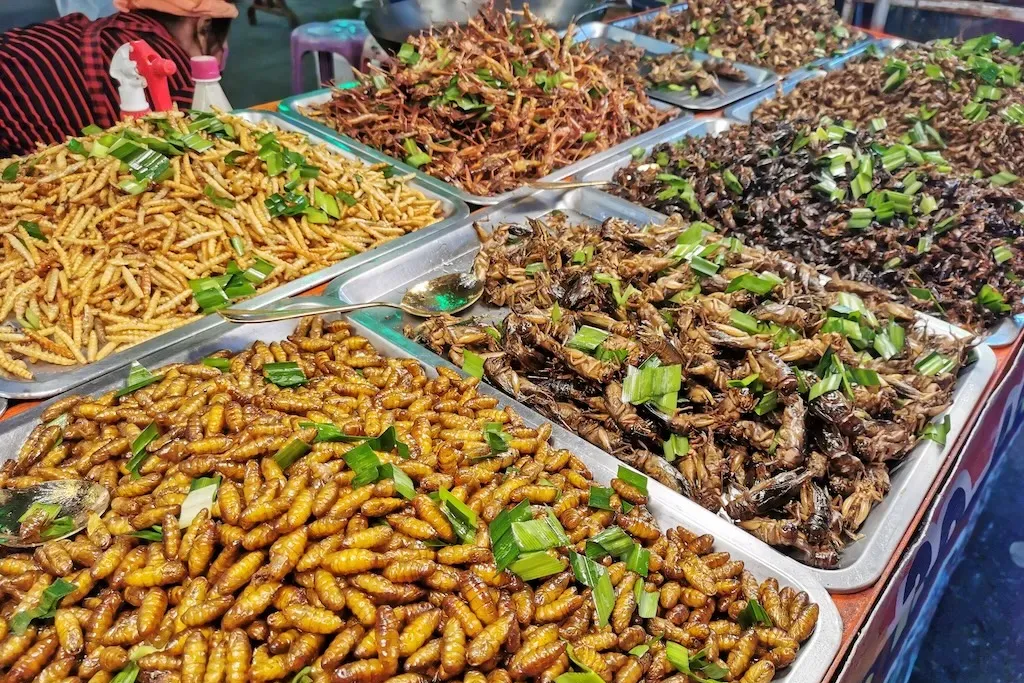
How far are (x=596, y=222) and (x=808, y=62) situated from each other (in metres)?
3.17

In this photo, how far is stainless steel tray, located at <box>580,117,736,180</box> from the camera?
12.8 ft

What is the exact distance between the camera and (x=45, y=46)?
4.23 metres

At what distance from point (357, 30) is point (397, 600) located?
554cm

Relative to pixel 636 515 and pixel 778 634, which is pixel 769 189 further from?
Result: pixel 778 634

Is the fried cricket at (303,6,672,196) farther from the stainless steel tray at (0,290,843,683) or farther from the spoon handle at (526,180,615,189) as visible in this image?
the stainless steel tray at (0,290,843,683)

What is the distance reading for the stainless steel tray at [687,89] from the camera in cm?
479

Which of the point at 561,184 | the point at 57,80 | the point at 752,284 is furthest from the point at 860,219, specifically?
the point at 57,80

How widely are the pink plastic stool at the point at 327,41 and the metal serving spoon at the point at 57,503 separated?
15.7 feet

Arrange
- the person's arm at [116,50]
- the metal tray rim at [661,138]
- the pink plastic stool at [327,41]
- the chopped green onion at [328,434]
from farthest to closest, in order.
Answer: the pink plastic stool at [327,41] < the person's arm at [116,50] < the metal tray rim at [661,138] < the chopped green onion at [328,434]

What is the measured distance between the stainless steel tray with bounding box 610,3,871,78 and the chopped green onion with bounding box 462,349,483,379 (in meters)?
4.16

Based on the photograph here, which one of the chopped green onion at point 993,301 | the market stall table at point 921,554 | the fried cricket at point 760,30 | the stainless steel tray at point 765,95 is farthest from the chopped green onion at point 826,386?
the fried cricket at point 760,30

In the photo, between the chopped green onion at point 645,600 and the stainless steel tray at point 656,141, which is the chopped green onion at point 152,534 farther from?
the stainless steel tray at point 656,141

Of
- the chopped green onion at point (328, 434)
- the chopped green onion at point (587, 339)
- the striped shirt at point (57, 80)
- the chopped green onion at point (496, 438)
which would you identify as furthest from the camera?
the striped shirt at point (57, 80)

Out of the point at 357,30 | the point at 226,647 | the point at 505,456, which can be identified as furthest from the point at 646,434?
the point at 357,30
